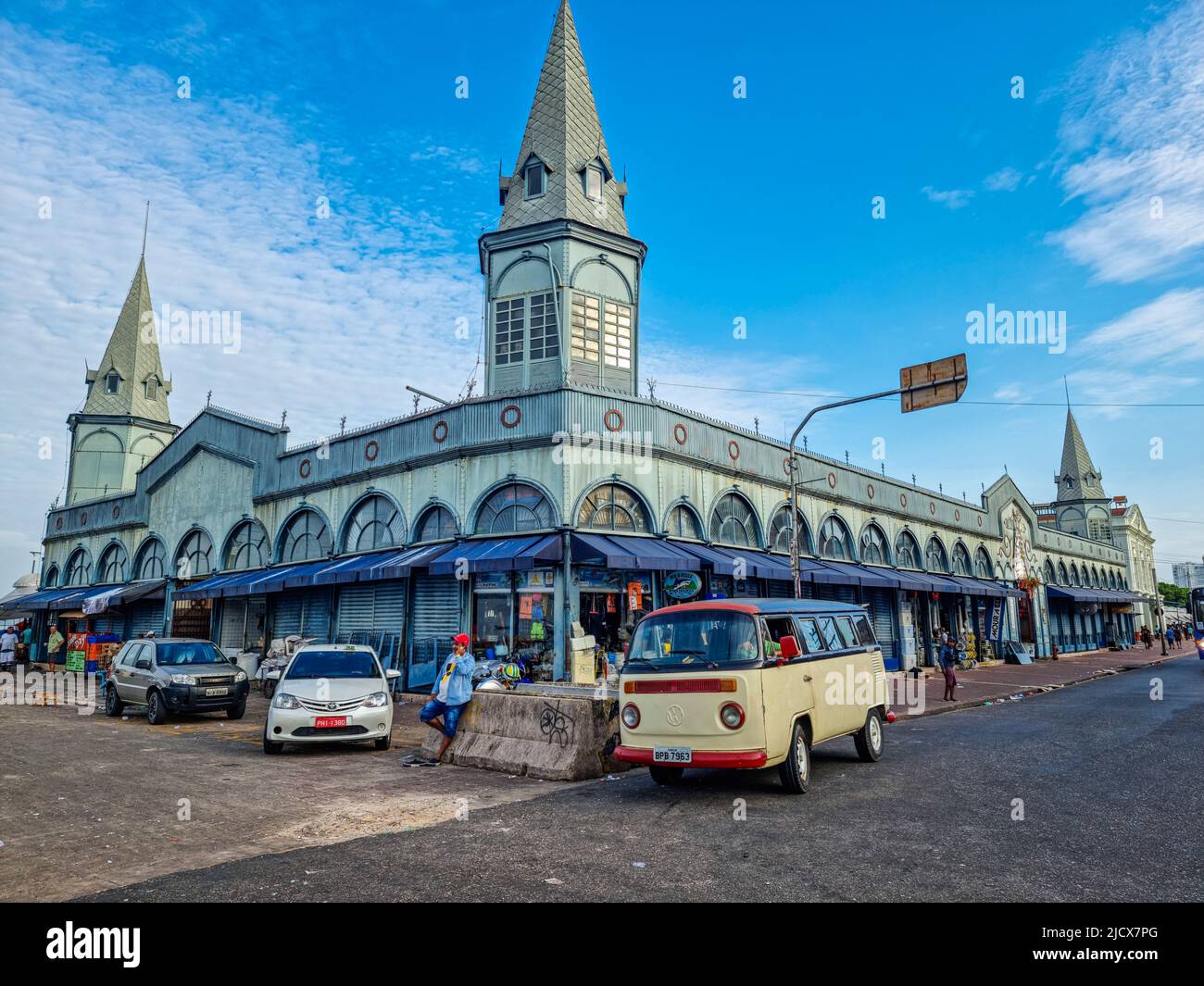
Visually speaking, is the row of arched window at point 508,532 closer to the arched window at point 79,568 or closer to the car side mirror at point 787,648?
the arched window at point 79,568

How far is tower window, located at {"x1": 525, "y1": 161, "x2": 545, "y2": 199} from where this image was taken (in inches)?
953

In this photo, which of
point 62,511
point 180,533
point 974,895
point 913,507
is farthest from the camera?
point 62,511

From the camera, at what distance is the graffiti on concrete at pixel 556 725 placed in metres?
10.2

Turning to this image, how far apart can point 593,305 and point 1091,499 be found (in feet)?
213

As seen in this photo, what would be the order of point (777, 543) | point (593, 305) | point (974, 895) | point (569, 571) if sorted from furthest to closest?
point (777, 543) → point (593, 305) → point (569, 571) → point (974, 895)

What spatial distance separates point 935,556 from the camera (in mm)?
38656

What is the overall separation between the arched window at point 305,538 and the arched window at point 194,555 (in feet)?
19.3

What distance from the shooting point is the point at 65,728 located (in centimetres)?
1507

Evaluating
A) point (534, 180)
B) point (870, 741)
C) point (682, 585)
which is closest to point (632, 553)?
point (682, 585)

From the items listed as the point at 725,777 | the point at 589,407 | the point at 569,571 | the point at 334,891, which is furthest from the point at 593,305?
the point at 334,891

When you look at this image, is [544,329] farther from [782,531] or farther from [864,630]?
[864,630]

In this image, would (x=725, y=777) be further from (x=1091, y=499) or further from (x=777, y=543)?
(x=1091, y=499)

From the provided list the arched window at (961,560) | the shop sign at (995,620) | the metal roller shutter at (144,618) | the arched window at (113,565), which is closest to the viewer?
the metal roller shutter at (144,618)

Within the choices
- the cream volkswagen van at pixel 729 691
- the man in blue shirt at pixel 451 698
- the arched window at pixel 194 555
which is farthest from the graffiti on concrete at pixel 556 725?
the arched window at pixel 194 555
